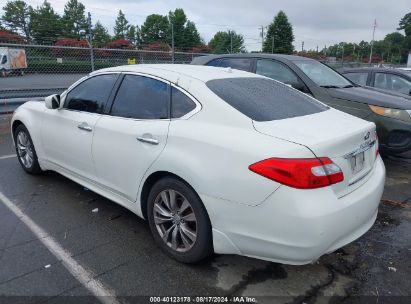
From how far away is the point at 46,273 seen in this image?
2869mm

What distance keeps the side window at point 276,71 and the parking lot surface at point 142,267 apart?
9.13 feet

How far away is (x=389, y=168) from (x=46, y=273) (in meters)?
5.15

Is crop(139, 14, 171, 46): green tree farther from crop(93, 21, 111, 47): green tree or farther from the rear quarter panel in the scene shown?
the rear quarter panel

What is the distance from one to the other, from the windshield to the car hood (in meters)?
0.26

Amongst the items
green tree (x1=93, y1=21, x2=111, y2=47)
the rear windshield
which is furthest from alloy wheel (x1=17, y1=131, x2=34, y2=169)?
green tree (x1=93, y1=21, x2=111, y2=47)

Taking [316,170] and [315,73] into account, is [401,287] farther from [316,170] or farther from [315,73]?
[315,73]

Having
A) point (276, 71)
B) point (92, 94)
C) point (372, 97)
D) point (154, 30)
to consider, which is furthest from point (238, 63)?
point (154, 30)

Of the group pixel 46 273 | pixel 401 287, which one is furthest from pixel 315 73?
pixel 46 273

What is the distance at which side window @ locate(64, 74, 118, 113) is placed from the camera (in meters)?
3.76

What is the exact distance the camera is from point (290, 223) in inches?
92.1

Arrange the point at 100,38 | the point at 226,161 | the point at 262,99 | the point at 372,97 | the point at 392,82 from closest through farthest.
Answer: the point at 226,161
the point at 262,99
the point at 372,97
the point at 392,82
the point at 100,38

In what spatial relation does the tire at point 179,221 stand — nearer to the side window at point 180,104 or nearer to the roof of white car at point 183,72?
the side window at point 180,104

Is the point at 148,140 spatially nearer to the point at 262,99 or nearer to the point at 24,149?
the point at 262,99

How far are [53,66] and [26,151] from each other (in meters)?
5.82
